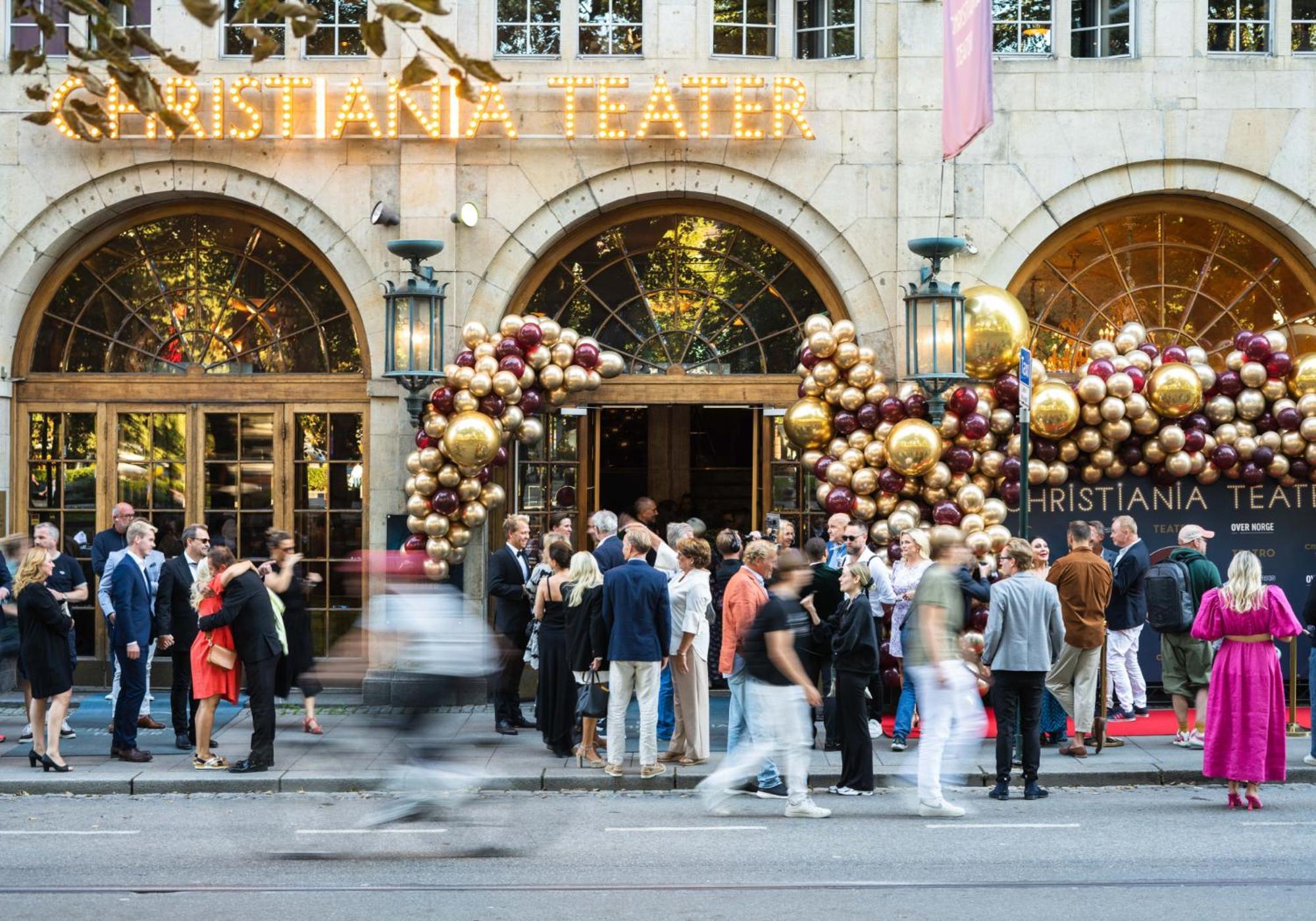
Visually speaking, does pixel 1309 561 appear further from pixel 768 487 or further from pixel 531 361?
pixel 531 361

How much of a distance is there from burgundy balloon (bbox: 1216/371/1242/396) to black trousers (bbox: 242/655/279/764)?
338 inches

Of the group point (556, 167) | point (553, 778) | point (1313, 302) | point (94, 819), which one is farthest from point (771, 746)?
point (1313, 302)

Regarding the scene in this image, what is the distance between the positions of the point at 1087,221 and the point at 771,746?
783cm

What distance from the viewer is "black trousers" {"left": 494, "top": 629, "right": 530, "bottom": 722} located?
12930 millimetres

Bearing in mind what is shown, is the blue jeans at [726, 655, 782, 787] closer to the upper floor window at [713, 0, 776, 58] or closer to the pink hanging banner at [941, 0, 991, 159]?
the pink hanging banner at [941, 0, 991, 159]

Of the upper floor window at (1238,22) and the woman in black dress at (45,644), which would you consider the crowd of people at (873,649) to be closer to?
the woman in black dress at (45,644)

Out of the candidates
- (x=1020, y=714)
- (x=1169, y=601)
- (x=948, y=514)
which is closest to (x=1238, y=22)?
(x=948, y=514)

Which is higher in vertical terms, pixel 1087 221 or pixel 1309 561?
pixel 1087 221

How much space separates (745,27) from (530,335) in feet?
12.8

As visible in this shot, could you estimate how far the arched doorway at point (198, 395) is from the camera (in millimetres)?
15312

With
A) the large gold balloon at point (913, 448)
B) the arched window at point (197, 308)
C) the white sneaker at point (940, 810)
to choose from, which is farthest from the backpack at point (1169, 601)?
the arched window at point (197, 308)

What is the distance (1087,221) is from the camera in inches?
594

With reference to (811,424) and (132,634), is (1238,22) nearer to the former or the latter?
(811,424)

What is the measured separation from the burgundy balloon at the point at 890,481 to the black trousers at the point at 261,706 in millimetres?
5474
